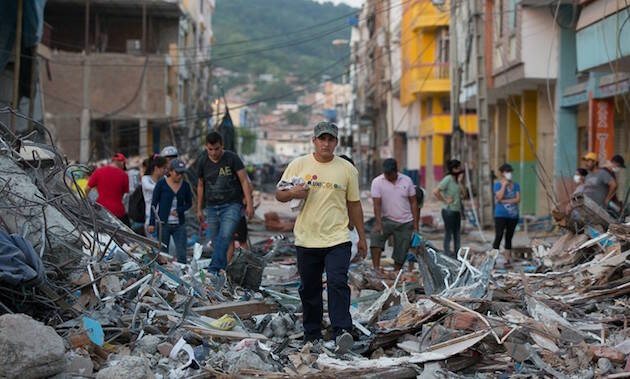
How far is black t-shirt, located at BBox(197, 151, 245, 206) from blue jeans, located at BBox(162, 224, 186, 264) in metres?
0.82

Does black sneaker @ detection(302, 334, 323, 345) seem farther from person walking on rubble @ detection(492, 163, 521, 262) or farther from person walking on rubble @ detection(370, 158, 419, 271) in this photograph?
person walking on rubble @ detection(492, 163, 521, 262)

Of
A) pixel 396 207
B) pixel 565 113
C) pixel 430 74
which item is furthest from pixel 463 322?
pixel 430 74

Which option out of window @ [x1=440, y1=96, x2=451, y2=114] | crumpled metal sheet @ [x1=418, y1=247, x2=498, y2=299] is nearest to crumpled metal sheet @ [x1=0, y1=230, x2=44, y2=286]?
crumpled metal sheet @ [x1=418, y1=247, x2=498, y2=299]

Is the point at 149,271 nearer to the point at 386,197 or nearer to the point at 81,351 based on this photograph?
the point at 81,351

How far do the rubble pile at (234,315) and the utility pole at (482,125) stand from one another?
11.2m

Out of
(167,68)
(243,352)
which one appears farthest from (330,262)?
(167,68)

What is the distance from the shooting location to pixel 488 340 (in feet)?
23.2

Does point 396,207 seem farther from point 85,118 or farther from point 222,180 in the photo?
point 85,118

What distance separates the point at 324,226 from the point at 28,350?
2.66m

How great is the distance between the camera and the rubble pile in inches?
257

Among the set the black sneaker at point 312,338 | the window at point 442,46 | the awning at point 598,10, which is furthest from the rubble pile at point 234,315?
the window at point 442,46

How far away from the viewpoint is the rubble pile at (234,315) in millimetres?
6535

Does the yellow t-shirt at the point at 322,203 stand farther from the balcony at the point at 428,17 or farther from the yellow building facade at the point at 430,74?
the balcony at the point at 428,17

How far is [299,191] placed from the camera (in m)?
7.49
